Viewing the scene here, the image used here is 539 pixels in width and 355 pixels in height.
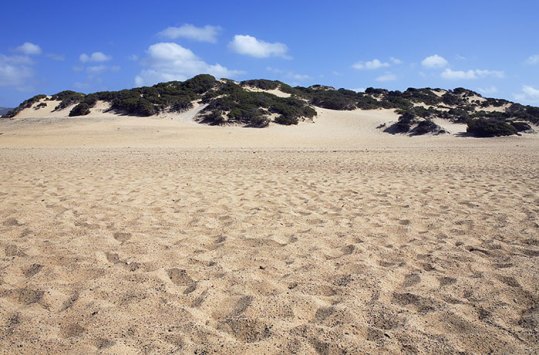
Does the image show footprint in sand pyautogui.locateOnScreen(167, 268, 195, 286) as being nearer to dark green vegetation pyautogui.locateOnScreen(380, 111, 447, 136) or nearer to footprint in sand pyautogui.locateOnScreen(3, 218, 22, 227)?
footprint in sand pyautogui.locateOnScreen(3, 218, 22, 227)

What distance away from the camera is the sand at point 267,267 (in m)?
2.62

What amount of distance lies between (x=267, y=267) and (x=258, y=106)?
28341 mm

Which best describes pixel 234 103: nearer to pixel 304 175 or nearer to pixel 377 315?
pixel 304 175

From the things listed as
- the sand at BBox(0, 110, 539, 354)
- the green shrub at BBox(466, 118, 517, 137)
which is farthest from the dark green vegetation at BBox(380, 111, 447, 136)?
the sand at BBox(0, 110, 539, 354)

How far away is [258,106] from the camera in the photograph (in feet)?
103

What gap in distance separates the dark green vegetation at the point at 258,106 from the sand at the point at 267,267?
20.3 m

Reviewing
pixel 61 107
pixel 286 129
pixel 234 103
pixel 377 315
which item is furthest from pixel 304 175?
pixel 61 107

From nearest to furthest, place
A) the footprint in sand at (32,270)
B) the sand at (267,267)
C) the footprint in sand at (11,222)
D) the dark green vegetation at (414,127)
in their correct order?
the sand at (267,267)
the footprint in sand at (32,270)
the footprint in sand at (11,222)
the dark green vegetation at (414,127)

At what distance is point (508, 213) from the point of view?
571 centimetres

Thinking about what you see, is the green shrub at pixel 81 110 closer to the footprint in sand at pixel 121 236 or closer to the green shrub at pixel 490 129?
the green shrub at pixel 490 129

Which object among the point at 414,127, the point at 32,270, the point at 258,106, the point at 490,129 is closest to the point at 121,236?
the point at 32,270

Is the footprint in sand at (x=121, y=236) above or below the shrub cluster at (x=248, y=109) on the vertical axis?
below

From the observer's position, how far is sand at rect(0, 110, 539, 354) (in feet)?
8.60

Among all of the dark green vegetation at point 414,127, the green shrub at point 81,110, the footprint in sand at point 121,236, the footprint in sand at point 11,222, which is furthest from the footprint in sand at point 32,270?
the green shrub at point 81,110
